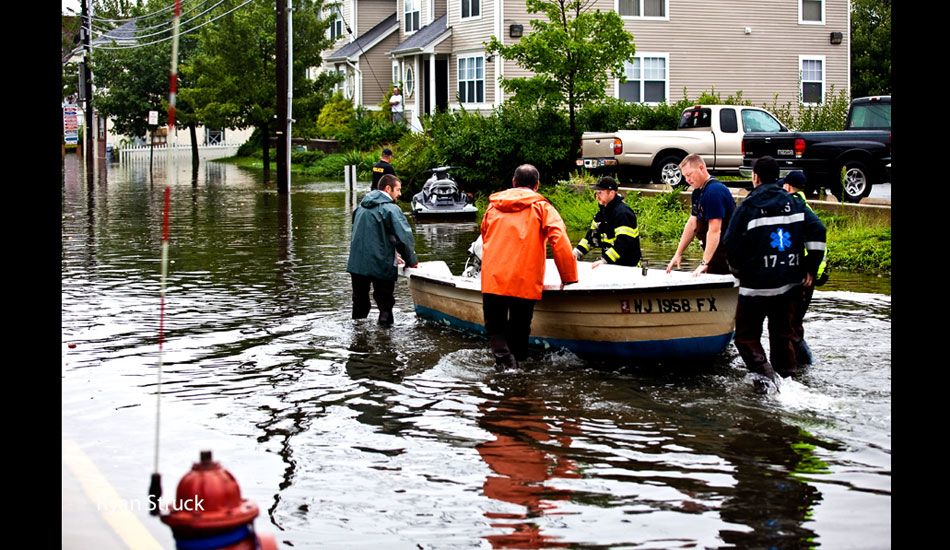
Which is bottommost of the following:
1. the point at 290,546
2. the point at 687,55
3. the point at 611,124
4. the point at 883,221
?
the point at 290,546

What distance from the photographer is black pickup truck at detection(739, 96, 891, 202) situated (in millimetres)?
20578

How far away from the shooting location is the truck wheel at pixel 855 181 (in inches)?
806

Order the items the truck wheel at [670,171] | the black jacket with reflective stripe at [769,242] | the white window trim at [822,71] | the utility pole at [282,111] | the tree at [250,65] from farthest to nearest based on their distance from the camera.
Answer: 1. the tree at [250,65]
2. the white window trim at [822,71]
3. the utility pole at [282,111]
4. the truck wheel at [670,171]
5. the black jacket with reflective stripe at [769,242]

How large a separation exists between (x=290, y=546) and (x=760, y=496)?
276 cm

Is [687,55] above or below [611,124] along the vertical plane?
above

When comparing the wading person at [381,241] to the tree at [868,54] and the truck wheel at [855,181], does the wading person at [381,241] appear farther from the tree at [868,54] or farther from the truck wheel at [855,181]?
the tree at [868,54]

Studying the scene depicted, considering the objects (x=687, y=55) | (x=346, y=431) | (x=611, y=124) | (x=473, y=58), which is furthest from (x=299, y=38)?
(x=346, y=431)

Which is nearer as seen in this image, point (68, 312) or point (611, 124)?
point (68, 312)

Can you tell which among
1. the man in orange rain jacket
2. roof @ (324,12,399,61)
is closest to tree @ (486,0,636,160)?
the man in orange rain jacket

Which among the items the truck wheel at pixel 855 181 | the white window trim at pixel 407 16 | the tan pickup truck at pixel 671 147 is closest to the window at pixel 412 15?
the white window trim at pixel 407 16

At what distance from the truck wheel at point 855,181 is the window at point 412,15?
1113 inches

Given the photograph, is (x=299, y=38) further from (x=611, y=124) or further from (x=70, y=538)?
(x=70, y=538)

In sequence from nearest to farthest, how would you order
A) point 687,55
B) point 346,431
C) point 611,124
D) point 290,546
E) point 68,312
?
point 290,546
point 346,431
point 68,312
point 611,124
point 687,55

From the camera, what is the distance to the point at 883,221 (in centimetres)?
1752
